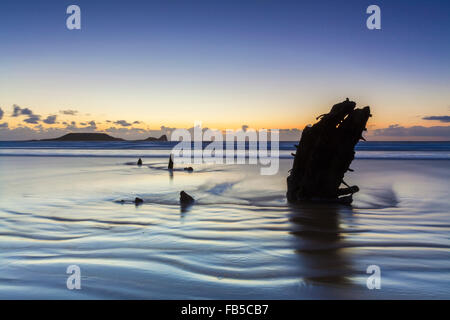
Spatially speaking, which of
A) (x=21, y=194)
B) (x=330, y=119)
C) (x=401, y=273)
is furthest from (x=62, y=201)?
(x=401, y=273)

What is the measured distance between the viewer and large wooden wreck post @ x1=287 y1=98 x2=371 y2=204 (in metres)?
9.02

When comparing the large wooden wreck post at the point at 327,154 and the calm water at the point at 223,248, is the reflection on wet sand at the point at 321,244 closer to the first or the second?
the calm water at the point at 223,248

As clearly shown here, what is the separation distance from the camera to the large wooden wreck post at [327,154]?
9.02 meters

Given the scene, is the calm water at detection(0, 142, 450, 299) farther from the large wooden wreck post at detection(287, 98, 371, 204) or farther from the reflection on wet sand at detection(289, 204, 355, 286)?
the large wooden wreck post at detection(287, 98, 371, 204)

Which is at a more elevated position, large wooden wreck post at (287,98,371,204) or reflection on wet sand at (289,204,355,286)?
large wooden wreck post at (287,98,371,204)

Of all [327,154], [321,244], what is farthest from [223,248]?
[327,154]

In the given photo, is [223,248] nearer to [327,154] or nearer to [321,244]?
[321,244]

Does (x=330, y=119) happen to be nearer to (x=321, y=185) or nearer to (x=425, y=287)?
(x=321, y=185)

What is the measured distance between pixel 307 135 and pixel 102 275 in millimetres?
6933

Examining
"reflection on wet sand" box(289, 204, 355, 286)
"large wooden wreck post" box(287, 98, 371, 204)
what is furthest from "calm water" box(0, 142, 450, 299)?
"large wooden wreck post" box(287, 98, 371, 204)

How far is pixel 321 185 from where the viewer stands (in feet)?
32.2

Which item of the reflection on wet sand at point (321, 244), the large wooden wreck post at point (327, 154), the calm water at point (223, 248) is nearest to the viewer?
Answer: the calm water at point (223, 248)

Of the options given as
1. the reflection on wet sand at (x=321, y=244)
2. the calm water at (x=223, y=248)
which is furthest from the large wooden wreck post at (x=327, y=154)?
the reflection on wet sand at (x=321, y=244)

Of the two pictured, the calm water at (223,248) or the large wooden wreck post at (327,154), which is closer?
the calm water at (223,248)
